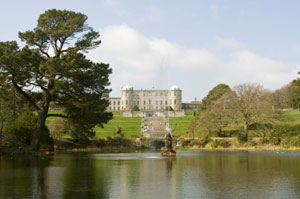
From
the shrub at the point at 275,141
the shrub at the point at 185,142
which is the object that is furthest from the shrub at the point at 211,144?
the shrub at the point at 275,141

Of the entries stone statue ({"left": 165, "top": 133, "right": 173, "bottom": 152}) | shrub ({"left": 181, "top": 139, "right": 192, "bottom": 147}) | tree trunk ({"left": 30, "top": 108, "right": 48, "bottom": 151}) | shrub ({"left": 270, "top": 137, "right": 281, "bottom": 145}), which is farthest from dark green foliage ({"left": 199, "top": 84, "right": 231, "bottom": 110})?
tree trunk ({"left": 30, "top": 108, "right": 48, "bottom": 151})

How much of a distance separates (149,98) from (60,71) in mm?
125157

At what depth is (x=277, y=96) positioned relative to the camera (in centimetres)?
9231

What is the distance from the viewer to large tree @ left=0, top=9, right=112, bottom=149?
28.6 metres

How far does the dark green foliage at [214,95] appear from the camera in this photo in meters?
69.9

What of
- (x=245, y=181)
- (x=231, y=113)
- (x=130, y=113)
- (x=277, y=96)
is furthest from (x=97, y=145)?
(x=277, y=96)

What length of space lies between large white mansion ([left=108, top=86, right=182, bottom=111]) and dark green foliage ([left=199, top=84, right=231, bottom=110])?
75.1m

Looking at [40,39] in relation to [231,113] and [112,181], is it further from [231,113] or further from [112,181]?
[231,113]

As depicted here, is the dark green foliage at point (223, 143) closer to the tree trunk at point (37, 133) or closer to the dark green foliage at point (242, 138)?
the dark green foliage at point (242, 138)

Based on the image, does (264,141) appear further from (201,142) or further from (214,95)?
(214,95)

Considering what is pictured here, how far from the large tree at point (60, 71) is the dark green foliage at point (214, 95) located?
132ft

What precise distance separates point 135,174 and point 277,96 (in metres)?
82.5

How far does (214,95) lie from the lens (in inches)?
2800

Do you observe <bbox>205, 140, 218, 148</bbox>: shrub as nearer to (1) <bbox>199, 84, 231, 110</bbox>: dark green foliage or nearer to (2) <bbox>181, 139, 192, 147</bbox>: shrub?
(2) <bbox>181, 139, 192, 147</bbox>: shrub
